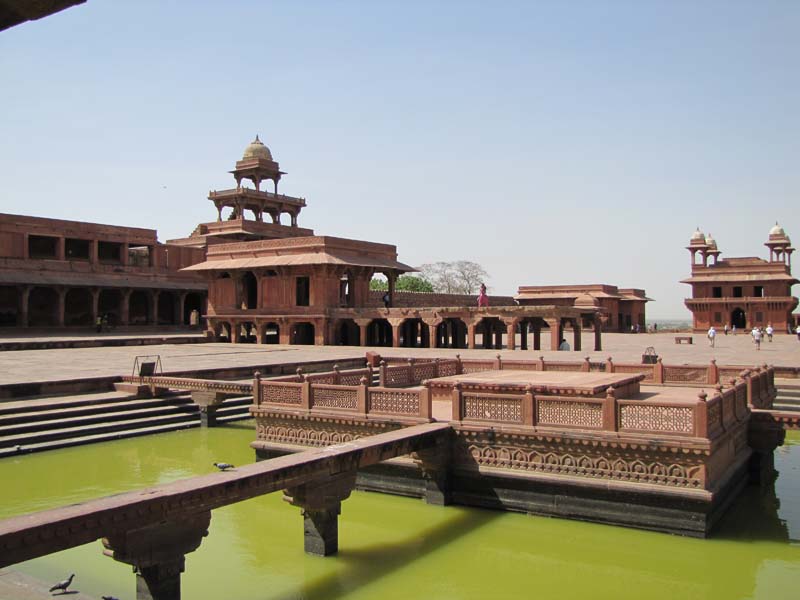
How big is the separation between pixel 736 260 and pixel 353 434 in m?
58.9

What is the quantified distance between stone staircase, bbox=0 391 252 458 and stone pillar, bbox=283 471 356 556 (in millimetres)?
7635

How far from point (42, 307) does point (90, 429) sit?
3028 cm

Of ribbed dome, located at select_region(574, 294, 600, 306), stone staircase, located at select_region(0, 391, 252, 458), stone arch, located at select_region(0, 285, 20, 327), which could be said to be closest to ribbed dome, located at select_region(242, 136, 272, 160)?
stone arch, located at select_region(0, 285, 20, 327)

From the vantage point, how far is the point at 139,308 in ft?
158

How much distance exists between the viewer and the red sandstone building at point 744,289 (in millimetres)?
59594

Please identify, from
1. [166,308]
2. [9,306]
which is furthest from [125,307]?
[166,308]

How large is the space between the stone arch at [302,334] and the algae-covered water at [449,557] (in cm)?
2587

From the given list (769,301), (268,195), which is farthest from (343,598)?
(769,301)

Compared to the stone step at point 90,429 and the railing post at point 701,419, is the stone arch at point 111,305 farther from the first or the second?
the railing post at point 701,419

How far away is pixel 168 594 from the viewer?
6.93 metres

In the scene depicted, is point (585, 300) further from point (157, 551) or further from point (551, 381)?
point (157, 551)

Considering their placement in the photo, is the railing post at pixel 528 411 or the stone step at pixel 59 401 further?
the stone step at pixel 59 401

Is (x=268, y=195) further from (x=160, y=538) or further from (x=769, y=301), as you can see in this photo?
(x=160, y=538)

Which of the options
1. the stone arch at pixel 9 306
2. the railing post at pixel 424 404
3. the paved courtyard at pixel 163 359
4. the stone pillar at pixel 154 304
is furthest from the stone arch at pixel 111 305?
the railing post at pixel 424 404
